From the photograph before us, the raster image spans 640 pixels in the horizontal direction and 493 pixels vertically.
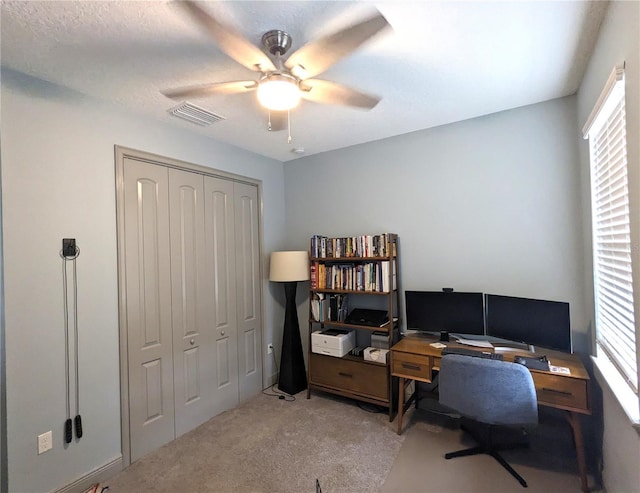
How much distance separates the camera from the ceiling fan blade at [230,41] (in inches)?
44.2

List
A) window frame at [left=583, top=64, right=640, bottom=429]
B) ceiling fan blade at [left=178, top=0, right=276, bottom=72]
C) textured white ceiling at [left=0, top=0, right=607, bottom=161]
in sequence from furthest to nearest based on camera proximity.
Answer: textured white ceiling at [left=0, top=0, right=607, bottom=161] → window frame at [left=583, top=64, right=640, bottom=429] → ceiling fan blade at [left=178, top=0, right=276, bottom=72]

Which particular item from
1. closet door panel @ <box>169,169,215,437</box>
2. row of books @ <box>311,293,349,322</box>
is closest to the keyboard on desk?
row of books @ <box>311,293,349,322</box>

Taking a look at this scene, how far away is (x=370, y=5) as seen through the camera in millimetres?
1370

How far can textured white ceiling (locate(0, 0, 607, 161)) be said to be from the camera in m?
1.39

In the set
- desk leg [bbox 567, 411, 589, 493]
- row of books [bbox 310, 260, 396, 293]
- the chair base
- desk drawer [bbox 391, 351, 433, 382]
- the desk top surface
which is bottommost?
the chair base

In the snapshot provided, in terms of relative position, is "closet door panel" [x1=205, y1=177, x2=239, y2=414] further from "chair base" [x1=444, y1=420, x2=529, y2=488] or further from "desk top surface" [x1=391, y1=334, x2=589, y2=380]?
"chair base" [x1=444, y1=420, x2=529, y2=488]

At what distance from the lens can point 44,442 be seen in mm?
1820

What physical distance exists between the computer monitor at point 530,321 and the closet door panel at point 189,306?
7.66 feet

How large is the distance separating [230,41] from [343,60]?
28.1 inches

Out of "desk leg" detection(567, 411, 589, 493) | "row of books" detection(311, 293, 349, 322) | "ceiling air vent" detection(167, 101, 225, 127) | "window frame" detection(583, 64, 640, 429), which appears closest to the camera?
"window frame" detection(583, 64, 640, 429)

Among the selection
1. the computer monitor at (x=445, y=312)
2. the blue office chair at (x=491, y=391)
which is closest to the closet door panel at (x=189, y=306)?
the computer monitor at (x=445, y=312)

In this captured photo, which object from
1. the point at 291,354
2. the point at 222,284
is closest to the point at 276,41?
the point at 222,284

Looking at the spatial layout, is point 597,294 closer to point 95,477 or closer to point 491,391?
point 491,391

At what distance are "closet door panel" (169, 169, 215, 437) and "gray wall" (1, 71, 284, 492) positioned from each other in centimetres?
44
